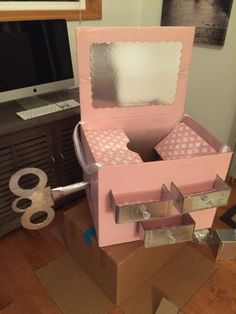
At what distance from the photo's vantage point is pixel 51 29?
1365 mm

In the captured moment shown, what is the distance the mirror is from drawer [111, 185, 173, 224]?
34 cm

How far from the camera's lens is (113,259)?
93 cm

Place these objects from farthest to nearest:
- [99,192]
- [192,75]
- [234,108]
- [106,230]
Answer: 1. [192,75]
2. [234,108]
3. [106,230]
4. [99,192]

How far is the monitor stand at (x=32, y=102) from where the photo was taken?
1411 millimetres

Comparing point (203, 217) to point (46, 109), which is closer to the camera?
point (203, 217)

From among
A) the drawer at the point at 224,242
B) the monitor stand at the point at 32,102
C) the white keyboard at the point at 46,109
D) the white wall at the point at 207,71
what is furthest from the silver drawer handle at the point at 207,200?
the white wall at the point at 207,71

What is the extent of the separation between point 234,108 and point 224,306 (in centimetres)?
117

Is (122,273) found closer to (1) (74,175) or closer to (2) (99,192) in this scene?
(2) (99,192)

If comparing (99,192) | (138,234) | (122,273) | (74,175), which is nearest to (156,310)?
(122,273)

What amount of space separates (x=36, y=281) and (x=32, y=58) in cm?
107

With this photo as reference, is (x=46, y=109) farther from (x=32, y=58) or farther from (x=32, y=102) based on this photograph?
(x=32, y=58)

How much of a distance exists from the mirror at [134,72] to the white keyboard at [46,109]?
48 cm

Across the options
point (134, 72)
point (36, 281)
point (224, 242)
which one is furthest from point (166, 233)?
point (36, 281)

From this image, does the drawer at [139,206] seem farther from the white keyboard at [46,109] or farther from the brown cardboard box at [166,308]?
the white keyboard at [46,109]
